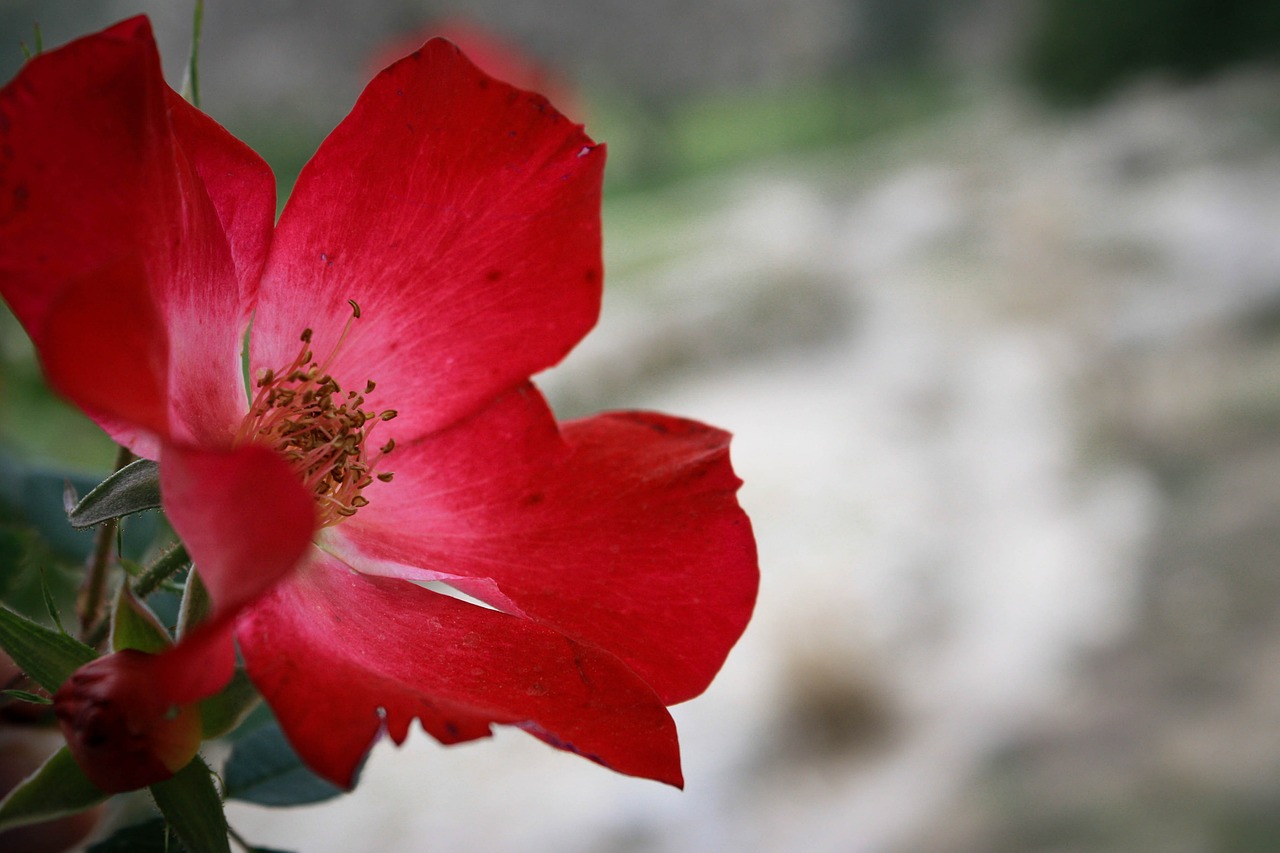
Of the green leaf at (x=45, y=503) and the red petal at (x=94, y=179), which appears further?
the green leaf at (x=45, y=503)

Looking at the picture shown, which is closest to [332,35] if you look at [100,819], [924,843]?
[924,843]

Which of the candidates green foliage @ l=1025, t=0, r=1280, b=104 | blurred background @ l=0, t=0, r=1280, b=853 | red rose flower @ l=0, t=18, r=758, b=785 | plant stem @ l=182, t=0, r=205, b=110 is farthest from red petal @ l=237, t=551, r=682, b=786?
green foliage @ l=1025, t=0, r=1280, b=104

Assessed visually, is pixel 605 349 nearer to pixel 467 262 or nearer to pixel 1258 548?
pixel 1258 548

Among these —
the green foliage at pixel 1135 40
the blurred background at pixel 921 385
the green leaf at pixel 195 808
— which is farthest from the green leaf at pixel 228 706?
the green foliage at pixel 1135 40

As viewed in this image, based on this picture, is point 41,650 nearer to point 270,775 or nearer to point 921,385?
point 270,775

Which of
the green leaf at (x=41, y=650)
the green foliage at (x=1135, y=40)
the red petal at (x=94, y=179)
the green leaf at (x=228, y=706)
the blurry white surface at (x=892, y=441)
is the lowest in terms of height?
the green leaf at (x=41, y=650)

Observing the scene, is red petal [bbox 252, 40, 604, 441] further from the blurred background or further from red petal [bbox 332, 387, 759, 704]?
the blurred background

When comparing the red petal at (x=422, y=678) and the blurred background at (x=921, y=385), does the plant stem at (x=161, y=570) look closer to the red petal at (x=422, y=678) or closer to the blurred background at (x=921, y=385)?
the red petal at (x=422, y=678)
